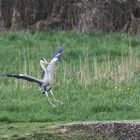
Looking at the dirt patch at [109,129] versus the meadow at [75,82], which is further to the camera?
the meadow at [75,82]

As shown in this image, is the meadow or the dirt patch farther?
the meadow

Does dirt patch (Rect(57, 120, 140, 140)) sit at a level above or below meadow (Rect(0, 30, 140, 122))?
below

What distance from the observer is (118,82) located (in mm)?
11695

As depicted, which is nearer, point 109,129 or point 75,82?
point 109,129

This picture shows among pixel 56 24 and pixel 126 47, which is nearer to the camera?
pixel 126 47

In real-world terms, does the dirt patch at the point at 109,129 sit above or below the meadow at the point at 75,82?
below

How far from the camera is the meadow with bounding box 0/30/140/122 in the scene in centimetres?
933

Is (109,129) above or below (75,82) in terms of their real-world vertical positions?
below

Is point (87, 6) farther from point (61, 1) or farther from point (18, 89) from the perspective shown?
point (18, 89)

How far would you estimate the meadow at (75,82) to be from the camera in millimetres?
9328

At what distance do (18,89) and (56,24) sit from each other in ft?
36.1

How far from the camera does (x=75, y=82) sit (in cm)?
1166

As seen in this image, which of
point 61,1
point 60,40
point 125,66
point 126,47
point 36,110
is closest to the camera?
point 36,110

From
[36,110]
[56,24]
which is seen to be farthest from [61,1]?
[36,110]
